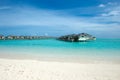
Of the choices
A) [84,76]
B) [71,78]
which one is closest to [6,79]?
[71,78]

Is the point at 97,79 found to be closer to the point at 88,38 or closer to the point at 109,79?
the point at 109,79

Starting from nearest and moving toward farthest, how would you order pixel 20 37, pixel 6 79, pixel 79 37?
pixel 6 79 < pixel 79 37 < pixel 20 37

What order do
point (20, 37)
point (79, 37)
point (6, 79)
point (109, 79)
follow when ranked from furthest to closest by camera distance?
point (20, 37), point (79, 37), point (109, 79), point (6, 79)

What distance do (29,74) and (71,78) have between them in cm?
105

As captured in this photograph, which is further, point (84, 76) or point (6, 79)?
point (84, 76)

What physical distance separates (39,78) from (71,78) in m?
0.74

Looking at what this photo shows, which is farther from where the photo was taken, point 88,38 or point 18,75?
point 88,38

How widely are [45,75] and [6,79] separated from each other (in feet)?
3.10

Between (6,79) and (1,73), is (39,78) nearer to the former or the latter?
(6,79)

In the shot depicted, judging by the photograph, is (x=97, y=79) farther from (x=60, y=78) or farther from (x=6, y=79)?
Answer: (x=6, y=79)

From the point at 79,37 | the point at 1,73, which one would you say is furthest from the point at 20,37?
the point at 1,73

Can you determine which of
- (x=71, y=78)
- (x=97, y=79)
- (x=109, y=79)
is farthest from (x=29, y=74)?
(x=109, y=79)

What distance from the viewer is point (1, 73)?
4.41 metres

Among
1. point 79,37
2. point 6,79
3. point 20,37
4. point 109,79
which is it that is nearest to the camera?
point 6,79
